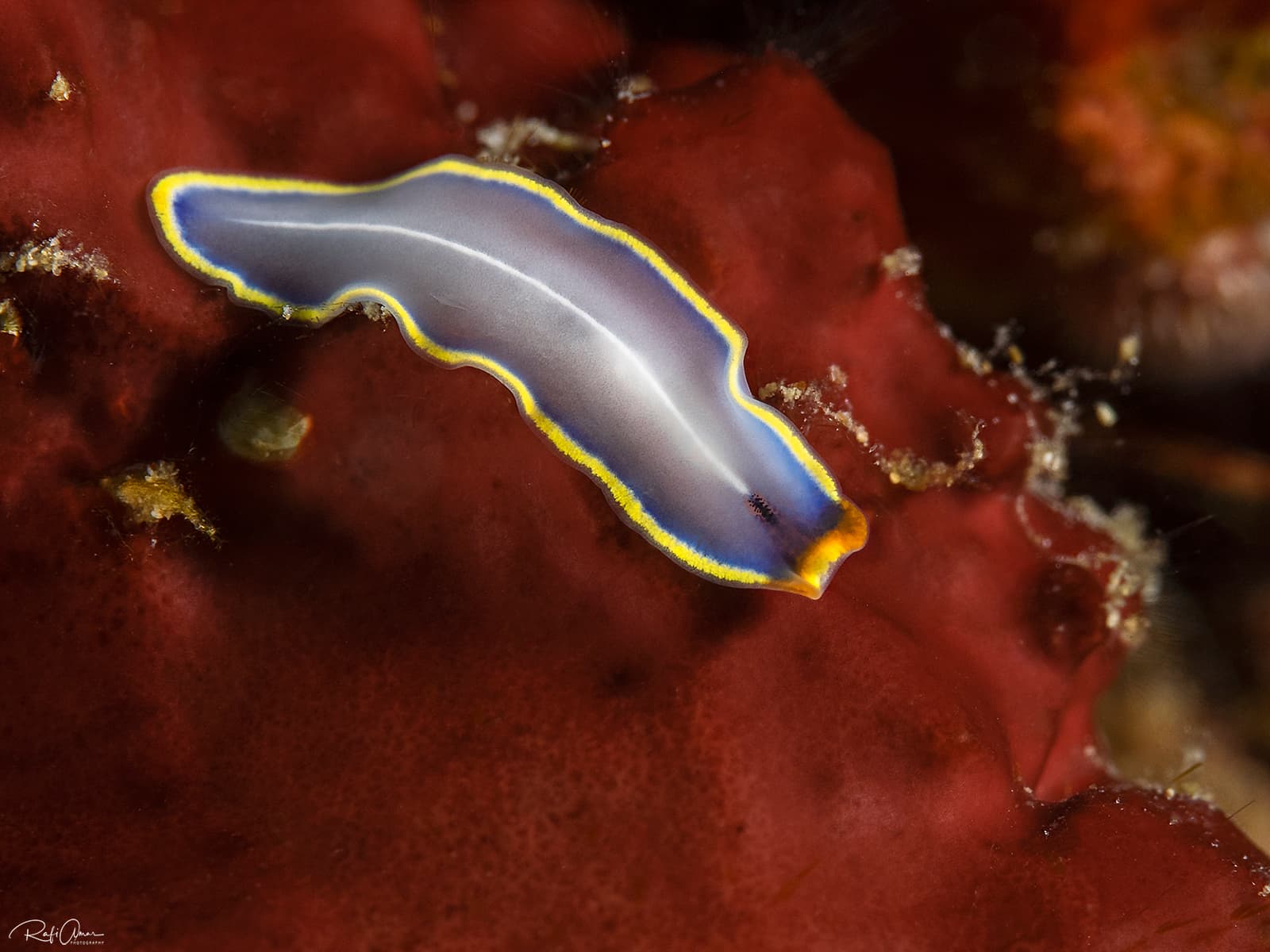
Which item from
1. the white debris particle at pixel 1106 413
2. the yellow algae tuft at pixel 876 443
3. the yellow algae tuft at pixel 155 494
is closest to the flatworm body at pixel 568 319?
the yellow algae tuft at pixel 876 443

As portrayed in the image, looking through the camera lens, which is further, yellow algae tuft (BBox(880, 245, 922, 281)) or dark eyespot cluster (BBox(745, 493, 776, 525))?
yellow algae tuft (BBox(880, 245, 922, 281))

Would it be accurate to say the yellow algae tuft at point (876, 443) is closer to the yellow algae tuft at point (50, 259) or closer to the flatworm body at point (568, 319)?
the flatworm body at point (568, 319)

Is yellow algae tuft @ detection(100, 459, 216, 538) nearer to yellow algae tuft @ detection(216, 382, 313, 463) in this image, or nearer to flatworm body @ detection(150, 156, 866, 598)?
yellow algae tuft @ detection(216, 382, 313, 463)

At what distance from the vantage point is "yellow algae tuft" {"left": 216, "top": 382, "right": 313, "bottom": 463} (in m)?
2.91

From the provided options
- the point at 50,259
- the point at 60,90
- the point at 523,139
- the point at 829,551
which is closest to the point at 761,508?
the point at 829,551

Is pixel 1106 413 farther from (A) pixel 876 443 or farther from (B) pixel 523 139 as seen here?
(B) pixel 523 139

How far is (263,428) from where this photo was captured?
2.90 meters

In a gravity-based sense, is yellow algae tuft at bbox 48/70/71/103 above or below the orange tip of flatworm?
above

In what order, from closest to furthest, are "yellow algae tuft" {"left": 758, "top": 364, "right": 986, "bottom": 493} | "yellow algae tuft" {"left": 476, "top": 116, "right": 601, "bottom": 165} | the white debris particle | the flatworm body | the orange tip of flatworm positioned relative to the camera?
the orange tip of flatworm < the flatworm body < "yellow algae tuft" {"left": 758, "top": 364, "right": 986, "bottom": 493} < "yellow algae tuft" {"left": 476, "top": 116, "right": 601, "bottom": 165} < the white debris particle

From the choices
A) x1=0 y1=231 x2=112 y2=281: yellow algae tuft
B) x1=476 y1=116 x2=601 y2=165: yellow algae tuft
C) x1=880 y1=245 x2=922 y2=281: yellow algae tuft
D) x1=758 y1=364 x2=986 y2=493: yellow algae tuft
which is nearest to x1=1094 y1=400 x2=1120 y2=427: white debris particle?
x1=758 y1=364 x2=986 y2=493: yellow algae tuft

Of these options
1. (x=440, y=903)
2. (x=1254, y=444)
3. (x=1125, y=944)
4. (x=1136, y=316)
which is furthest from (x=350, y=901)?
(x=1254, y=444)

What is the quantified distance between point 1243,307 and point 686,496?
2362 mm

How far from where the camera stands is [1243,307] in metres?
3.32

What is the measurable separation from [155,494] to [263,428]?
44 centimetres
